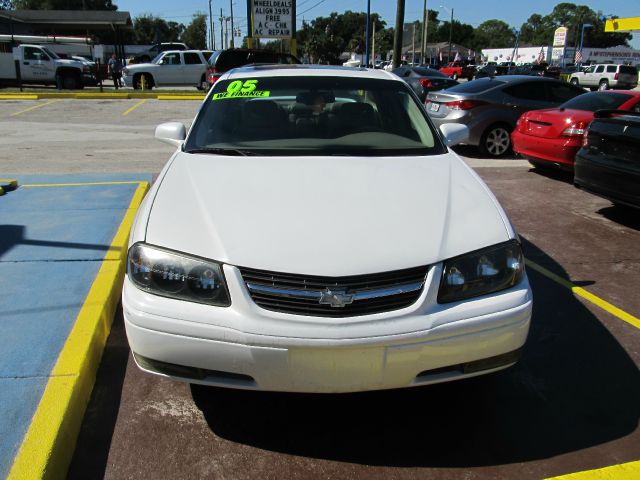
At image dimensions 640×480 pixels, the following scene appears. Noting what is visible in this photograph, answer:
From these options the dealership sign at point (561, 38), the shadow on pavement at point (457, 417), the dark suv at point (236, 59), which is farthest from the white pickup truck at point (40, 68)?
the dealership sign at point (561, 38)

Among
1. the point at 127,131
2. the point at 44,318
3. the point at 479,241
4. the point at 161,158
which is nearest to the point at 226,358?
the point at 479,241

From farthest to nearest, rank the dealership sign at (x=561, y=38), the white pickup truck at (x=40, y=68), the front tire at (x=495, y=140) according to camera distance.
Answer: the dealership sign at (x=561, y=38), the white pickup truck at (x=40, y=68), the front tire at (x=495, y=140)

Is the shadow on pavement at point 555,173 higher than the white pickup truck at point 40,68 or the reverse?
the reverse

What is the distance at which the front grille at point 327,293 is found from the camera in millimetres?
2271

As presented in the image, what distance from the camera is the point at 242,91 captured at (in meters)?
4.01

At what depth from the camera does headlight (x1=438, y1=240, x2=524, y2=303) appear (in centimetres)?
241

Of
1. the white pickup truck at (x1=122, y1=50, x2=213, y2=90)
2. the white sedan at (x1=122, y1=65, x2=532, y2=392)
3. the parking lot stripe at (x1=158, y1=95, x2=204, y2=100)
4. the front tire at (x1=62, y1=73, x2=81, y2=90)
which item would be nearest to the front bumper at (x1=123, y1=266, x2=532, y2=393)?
the white sedan at (x1=122, y1=65, x2=532, y2=392)

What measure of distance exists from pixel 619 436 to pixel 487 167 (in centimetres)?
730

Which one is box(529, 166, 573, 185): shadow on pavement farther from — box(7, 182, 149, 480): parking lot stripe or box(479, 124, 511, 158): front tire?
box(7, 182, 149, 480): parking lot stripe

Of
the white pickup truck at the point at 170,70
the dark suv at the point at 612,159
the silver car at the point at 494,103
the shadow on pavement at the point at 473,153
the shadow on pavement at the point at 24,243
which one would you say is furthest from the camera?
the white pickup truck at the point at 170,70

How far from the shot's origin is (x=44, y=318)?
346 cm

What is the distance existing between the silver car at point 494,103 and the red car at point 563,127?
57.9 inches

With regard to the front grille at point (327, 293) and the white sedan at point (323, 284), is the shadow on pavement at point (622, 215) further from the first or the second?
the front grille at point (327, 293)

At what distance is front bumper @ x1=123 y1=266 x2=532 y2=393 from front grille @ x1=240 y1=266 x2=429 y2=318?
4 cm
